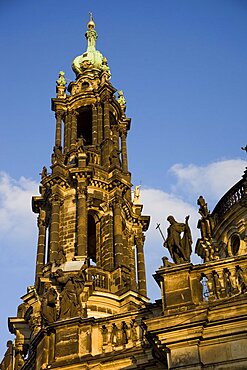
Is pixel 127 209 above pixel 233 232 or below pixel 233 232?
above

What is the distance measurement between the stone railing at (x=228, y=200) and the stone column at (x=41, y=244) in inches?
288

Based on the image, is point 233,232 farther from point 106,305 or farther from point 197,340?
point 197,340

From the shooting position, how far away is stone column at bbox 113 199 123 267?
2502 centimetres

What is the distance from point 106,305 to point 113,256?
2893 mm

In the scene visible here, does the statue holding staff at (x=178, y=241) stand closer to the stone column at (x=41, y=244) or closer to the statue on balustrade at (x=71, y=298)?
the statue on balustrade at (x=71, y=298)

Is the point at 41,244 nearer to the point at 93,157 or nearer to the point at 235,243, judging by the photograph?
the point at 93,157

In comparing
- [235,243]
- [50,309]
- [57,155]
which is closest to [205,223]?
[235,243]

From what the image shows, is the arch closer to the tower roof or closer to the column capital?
the column capital

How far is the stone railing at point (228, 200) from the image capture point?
2211 centimetres

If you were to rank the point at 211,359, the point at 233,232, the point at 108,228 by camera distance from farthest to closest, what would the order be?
the point at 108,228 < the point at 233,232 < the point at 211,359

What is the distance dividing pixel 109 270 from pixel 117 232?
1.83 meters

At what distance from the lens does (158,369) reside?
13266mm

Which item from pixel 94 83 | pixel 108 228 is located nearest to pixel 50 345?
pixel 108 228

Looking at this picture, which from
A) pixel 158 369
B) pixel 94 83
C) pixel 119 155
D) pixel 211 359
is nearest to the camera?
pixel 211 359
